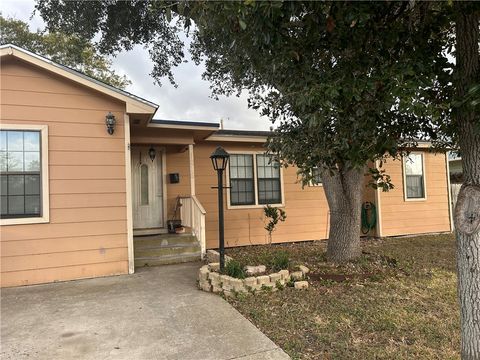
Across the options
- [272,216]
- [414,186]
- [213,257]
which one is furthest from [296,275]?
[414,186]

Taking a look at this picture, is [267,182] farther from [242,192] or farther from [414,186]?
[414,186]

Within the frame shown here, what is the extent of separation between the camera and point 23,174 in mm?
5406

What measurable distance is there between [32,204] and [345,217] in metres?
5.39

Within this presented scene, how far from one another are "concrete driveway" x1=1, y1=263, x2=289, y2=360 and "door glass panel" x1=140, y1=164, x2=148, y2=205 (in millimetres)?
2818

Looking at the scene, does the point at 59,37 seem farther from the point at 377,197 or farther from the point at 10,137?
the point at 377,197

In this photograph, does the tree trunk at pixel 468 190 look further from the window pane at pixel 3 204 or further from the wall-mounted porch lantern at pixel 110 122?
the window pane at pixel 3 204

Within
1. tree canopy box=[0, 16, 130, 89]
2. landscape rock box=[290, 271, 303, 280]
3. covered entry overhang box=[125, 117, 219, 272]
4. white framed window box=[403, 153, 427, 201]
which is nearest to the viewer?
landscape rock box=[290, 271, 303, 280]

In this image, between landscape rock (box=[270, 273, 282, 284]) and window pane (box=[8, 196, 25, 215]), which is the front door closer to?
window pane (box=[8, 196, 25, 215])

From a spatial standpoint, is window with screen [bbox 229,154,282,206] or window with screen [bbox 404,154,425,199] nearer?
window with screen [bbox 229,154,282,206]

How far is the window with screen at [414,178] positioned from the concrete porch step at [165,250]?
7681 mm

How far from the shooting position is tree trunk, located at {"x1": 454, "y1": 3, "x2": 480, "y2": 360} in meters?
2.23

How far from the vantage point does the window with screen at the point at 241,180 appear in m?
8.97

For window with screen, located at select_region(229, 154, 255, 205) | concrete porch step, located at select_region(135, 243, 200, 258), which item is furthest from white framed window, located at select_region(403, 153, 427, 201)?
concrete porch step, located at select_region(135, 243, 200, 258)

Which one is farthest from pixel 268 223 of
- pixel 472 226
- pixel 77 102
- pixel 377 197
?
pixel 472 226
